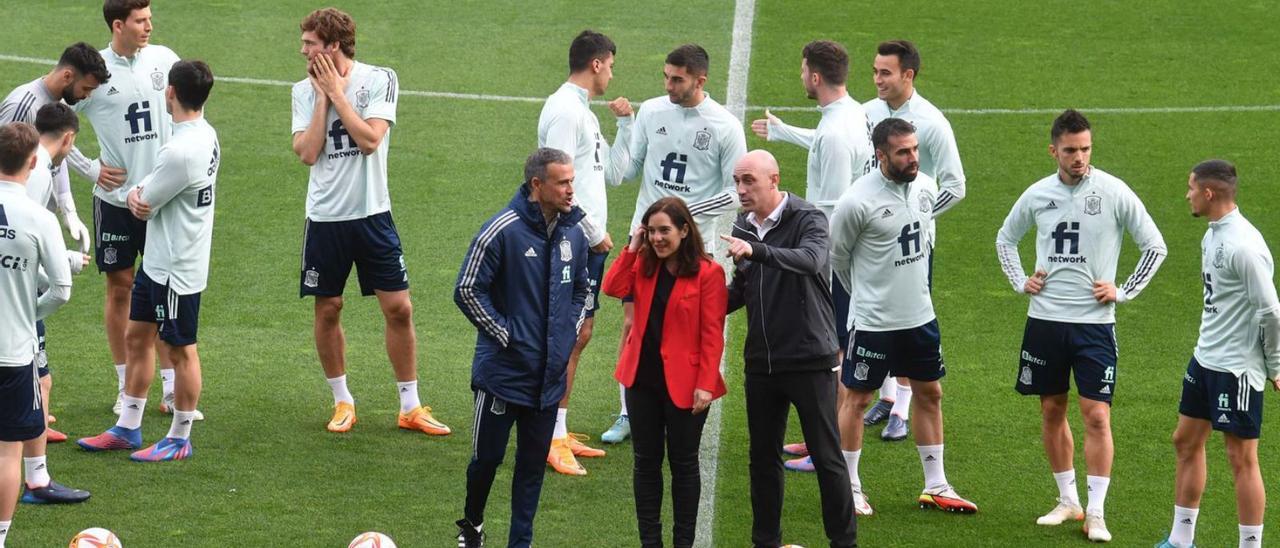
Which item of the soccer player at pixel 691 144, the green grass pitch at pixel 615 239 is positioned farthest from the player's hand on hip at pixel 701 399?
the soccer player at pixel 691 144

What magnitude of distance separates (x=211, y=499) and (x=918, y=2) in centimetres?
1485

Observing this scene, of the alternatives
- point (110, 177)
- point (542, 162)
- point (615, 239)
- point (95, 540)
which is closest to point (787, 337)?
point (542, 162)

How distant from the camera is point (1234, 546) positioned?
7.83m

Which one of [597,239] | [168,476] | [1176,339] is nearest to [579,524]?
[597,239]

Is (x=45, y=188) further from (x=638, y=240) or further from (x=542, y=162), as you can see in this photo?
(x=638, y=240)

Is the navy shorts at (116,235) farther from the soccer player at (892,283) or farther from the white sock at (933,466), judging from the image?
the white sock at (933,466)

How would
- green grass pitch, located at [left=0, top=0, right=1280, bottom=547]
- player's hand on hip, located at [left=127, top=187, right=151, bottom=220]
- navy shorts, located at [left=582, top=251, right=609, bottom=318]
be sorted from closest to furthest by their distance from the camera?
1. green grass pitch, located at [left=0, top=0, right=1280, bottom=547]
2. player's hand on hip, located at [left=127, top=187, right=151, bottom=220]
3. navy shorts, located at [left=582, top=251, right=609, bottom=318]

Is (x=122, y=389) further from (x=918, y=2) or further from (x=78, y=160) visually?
(x=918, y=2)

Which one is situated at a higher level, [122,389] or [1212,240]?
[1212,240]

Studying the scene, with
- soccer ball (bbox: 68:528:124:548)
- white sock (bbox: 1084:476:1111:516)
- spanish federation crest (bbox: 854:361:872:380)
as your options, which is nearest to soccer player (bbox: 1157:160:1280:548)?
white sock (bbox: 1084:476:1111:516)

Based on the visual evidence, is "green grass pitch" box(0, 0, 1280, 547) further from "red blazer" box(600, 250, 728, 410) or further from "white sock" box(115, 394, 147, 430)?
"red blazer" box(600, 250, 728, 410)

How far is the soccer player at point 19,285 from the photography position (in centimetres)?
700

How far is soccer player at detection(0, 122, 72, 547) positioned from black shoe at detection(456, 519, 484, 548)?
77.2 inches

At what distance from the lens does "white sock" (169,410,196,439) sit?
864 centimetres
